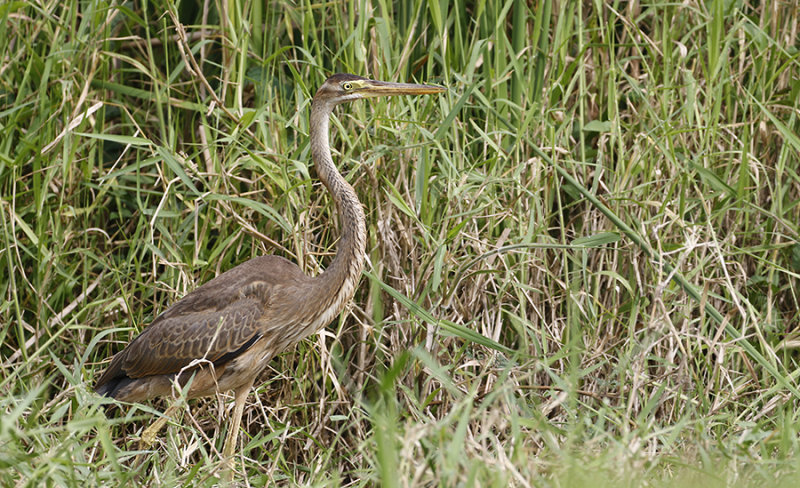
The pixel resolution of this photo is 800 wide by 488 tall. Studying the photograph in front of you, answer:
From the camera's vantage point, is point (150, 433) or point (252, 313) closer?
point (150, 433)

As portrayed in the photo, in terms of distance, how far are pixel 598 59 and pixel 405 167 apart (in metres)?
1.15

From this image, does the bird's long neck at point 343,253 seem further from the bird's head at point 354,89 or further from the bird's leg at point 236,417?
the bird's leg at point 236,417

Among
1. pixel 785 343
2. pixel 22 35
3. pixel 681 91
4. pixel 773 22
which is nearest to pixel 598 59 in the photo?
pixel 681 91


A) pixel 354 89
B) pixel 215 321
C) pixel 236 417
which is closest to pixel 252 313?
pixel 215 321

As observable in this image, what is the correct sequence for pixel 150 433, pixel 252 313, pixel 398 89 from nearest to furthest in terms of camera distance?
pixel 150 433 → pixel 252 313 → pixel 398 89

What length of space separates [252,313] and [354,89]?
103cm

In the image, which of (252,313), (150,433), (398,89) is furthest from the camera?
(398,89)

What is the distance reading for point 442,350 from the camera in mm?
3723

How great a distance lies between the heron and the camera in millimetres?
3717

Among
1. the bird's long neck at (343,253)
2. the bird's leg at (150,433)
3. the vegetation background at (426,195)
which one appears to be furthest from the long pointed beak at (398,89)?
the bird's leg at (150,433)

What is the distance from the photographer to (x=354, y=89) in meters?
3.84

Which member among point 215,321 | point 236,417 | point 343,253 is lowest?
point 236,417

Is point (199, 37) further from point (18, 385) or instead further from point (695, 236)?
point (695, 236)

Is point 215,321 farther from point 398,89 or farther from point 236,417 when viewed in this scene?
point 398,89
